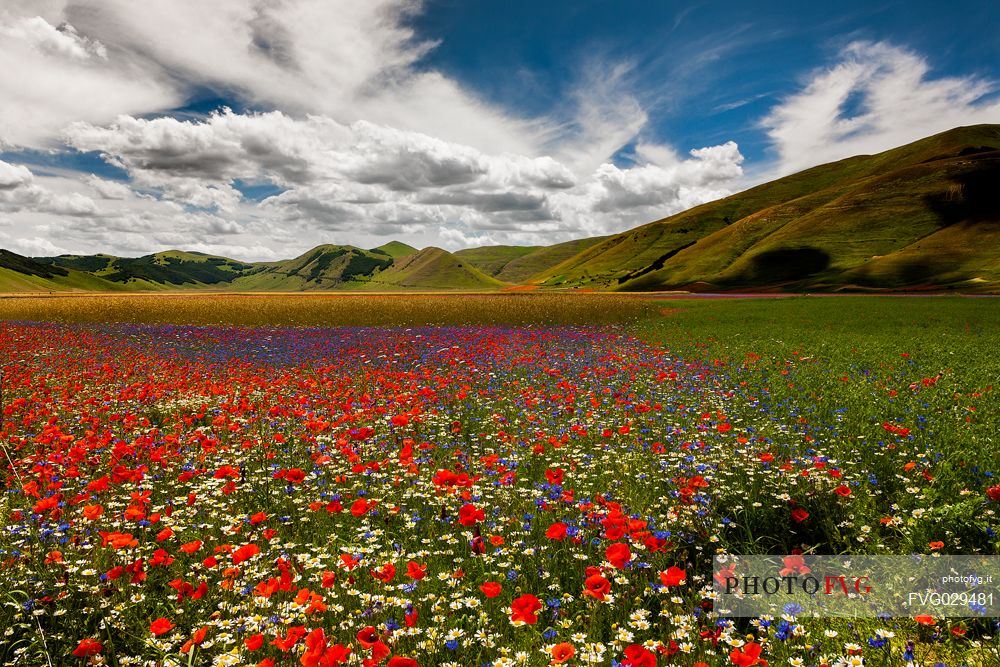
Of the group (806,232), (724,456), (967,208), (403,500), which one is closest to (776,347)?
(724,456)

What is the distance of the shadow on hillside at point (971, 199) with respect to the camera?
95175mm

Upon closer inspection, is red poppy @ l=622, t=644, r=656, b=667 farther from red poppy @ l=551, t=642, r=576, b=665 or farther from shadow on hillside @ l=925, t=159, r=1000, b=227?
shadow on hillside @ l=925, t=159, r=1000, b=227

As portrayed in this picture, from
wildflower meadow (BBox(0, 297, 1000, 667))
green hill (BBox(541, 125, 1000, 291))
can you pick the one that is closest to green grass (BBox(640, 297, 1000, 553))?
wildflower meadow (BBox(0, 297, 1000, 667))

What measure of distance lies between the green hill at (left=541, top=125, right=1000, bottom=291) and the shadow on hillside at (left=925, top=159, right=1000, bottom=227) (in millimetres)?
174

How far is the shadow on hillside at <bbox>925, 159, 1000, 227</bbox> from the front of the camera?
95175 millimetres

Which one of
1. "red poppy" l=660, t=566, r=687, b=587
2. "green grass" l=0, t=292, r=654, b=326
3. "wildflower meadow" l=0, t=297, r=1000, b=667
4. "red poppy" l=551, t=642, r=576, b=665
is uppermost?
"green grass" l=0, t=292, r=654, b=326

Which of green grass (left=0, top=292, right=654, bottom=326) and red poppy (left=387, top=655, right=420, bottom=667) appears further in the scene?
green grass (left=0, top=292, right=654, bottom=326)

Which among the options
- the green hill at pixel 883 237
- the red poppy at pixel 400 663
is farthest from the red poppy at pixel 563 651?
the green hill at pixel 883 237

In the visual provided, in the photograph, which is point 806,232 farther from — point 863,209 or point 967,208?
point 967,208

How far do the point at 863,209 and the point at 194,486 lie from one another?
141683mm

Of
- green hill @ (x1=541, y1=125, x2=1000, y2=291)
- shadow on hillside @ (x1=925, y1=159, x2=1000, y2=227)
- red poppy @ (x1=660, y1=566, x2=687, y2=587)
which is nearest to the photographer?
red poppy @ (x1=660, y1=566, x2=687, y2=587)

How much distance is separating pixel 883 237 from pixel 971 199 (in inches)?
885

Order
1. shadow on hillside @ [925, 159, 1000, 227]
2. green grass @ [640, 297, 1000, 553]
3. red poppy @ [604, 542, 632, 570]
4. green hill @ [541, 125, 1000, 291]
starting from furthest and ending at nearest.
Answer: shadow on hillside @ [925, 159, 1000, 227] → green hill @ [541, 125, 1000, 291] → green grass @ [640, 297, 1000, 553] → red poppy @ [604, 542, 632, 570]

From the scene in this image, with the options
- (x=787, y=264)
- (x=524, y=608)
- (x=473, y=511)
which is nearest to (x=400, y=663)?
(x=524, y=608)
